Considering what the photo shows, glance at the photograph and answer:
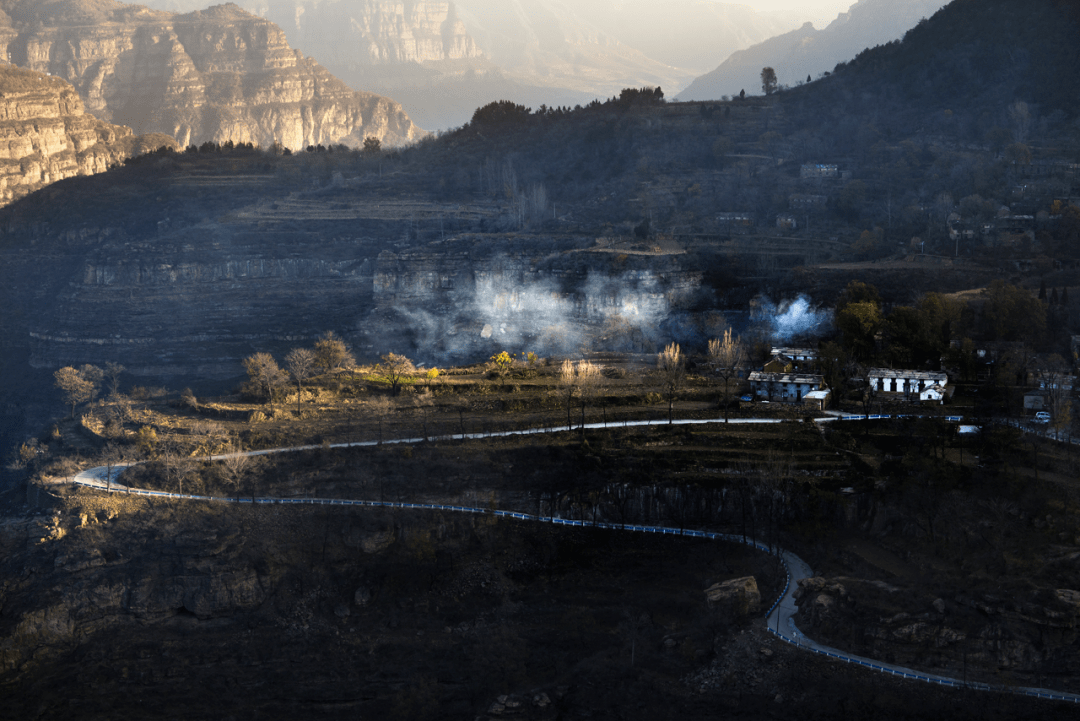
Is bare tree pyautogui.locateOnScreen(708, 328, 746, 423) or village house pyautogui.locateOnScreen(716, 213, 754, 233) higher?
village house pyautogui.locateOnScreen(716, 213, 754, 233)

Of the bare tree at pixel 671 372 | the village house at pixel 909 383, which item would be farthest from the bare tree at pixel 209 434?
the village house at pixel 909 383

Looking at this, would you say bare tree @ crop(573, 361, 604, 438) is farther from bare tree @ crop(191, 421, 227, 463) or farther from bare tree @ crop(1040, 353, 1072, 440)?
bare tree @ crop(1040, 353, 1072, 440)

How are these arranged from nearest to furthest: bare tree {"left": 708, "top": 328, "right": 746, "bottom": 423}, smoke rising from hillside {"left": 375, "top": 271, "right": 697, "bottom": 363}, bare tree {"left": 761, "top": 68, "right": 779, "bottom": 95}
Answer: bare tree {"left": 708, "top": 328, "right": 746, "bottom": 423}
smoke rising from hillside {"left": 375, "top": 271, "right": 697, "bottom": 363}
bare tree {"left": 761, "top": 68, "right": 779, "bottom": 95}

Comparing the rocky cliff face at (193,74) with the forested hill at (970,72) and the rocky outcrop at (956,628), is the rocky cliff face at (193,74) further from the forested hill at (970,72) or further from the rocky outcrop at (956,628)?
the rocky outcrop at (956,628)

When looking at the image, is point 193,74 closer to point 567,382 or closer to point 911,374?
point 567,382

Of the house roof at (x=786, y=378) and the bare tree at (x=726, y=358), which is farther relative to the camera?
the bare tree at (x=726, y=358)

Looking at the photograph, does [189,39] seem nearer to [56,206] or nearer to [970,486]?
[56,206]

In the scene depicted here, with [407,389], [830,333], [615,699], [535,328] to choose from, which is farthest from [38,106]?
[615,699]

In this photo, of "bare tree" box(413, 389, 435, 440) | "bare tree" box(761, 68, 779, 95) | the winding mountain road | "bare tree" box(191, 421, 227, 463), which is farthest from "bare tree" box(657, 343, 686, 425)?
"bare tree" box(761, 68, 779, 95)
